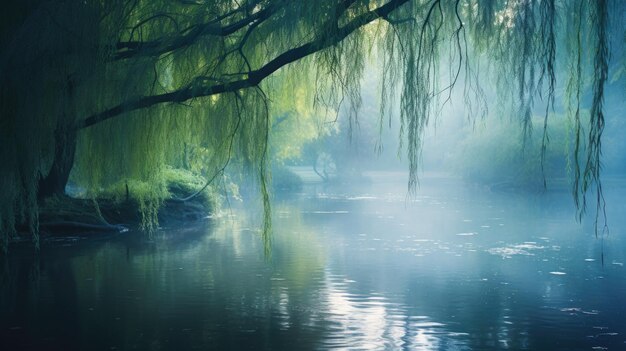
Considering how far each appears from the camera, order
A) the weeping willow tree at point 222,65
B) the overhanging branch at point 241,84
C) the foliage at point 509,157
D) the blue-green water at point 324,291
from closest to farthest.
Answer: the weeping willow tree at point 222,65 < the overhanging branch at point 241,84 < the blue-green water at point 324,291 < the foliage at point 509,157

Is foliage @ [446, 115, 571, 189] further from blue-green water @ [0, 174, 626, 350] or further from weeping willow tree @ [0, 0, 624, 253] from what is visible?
weeping willow tree @ [0, 0, 624, 253]

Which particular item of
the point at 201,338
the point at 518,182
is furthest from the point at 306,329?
the point at 518,182

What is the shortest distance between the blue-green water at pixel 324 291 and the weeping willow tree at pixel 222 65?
1875 mm

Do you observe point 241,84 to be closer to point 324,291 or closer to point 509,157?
point 324,291

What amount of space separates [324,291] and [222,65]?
→ 6.00m

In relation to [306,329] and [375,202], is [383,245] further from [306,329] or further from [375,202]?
[375,202]

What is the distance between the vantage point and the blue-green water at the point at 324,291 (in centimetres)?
902

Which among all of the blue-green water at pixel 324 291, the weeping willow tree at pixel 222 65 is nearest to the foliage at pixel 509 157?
the blue-green water at pixel 324 291

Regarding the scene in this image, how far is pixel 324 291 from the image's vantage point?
12242 millimetres

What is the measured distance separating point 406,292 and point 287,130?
2658cm

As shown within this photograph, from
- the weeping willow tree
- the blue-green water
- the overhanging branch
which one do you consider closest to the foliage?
the blue-green water

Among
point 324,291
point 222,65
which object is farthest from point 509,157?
point 222,65

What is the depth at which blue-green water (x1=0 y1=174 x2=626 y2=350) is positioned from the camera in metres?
9.02

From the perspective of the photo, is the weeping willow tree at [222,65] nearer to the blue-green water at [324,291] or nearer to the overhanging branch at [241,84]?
the overhanging branch at [241,84]
